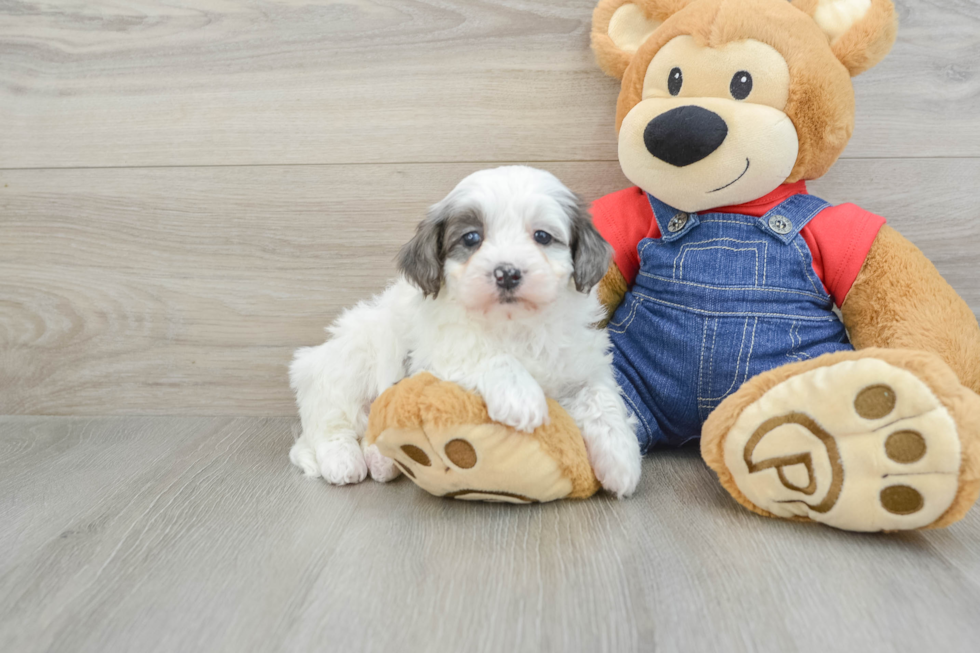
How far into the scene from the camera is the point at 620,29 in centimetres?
140

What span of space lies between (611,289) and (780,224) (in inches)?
14.2

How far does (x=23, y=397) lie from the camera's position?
1894mm

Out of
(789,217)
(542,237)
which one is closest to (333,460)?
(542,237)

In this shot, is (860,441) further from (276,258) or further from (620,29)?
(276,258)

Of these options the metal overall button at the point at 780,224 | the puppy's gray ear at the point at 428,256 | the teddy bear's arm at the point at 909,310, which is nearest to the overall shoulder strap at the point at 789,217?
the metal overall button at the point at 780,224

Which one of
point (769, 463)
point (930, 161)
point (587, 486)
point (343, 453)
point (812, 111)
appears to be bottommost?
point (343, 453)

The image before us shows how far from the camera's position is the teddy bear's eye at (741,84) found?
1220 millimetres

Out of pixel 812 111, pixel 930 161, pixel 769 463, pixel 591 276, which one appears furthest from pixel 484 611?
pixel 930 161

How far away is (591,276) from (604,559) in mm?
483

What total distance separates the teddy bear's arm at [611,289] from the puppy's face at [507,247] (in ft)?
0.73

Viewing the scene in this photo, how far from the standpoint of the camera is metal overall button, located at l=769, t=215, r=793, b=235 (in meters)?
1.29

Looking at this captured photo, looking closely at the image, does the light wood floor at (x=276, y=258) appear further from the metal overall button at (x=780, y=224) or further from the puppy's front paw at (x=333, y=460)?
the metal overall button at (x=780, y=224)

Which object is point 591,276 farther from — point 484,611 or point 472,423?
point 484,611

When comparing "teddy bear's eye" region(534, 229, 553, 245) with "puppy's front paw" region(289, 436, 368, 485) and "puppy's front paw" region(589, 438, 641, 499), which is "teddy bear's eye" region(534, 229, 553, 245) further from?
"puppy's front paw" region(289, 436, 368, 485)
